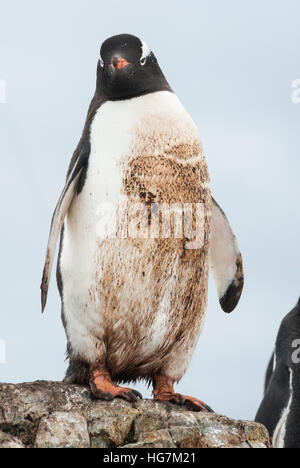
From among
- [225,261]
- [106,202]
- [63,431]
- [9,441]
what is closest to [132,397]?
[63,431]

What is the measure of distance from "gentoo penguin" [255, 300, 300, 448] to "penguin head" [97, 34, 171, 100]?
2.36 m

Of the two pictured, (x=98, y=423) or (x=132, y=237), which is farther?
(x=132, y=237)

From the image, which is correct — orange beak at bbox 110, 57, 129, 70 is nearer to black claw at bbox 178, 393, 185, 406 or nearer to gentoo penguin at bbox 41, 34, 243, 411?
gentoo penguin at bbox 41, 34, 243, 411

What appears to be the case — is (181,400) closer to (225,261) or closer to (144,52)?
(225,261)

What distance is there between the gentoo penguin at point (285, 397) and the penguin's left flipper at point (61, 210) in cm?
214

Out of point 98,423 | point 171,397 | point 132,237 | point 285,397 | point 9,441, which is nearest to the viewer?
point 9,441

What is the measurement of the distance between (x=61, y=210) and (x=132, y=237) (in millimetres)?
467

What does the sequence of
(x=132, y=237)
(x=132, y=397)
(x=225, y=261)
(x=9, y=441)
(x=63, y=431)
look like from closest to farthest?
1. (x=9, y=441)
2. (x=63, y=431)
3. (x=132, y=397)
4. (x=132, y=237)
5. (x=225, y=261)

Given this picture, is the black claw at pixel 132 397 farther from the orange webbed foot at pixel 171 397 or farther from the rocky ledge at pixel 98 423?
the orange webbed foot at pixel 171 397

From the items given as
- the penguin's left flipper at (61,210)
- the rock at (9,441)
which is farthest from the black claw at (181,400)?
the rock at (9,441)

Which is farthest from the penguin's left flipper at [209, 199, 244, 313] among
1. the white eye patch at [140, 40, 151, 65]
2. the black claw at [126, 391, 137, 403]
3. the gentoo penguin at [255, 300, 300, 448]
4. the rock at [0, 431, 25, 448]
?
the rock at [0, 431, 25, 448]

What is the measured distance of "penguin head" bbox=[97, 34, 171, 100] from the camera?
544cm

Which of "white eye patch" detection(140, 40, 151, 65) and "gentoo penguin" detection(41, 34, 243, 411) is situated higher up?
"white eye patch" detection(140, 40, 151, 65)

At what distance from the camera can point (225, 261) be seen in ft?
20.4
